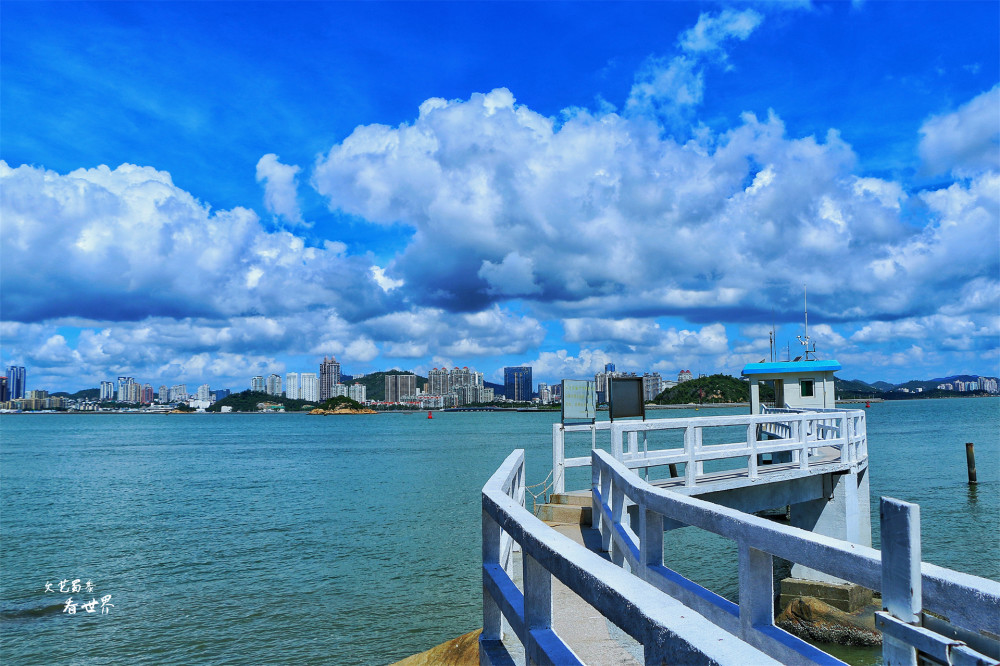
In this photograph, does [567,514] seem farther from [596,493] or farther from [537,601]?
[537,601]

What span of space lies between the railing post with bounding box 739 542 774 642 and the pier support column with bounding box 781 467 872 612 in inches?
464

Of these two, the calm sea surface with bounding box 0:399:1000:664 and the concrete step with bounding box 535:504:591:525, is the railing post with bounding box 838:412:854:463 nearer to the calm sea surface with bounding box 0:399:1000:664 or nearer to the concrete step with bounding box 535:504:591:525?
the calm sea surface with bounding box 0:399:1000:664

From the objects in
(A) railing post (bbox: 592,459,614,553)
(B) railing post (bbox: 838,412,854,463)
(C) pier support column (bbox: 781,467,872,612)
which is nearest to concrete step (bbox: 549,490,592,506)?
(A) railing post (bbox: 592,459,614,553)

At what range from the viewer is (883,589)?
218 centimetres

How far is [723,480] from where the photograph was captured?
12.1 metres

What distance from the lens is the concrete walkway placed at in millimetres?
4758

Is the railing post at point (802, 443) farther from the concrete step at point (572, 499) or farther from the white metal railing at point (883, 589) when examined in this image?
the white metal railing at point (883, 589)

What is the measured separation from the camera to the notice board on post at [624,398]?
13664mm

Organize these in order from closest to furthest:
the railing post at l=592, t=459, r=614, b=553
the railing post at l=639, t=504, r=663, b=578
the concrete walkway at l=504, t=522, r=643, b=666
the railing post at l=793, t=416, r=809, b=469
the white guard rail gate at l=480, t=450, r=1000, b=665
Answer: the white guard rail gate at l=480, t=450, r=1000, b=665
the railing post at l=639, t=504, r=663, b=578
the concrete walkway at l=504, t=522, r=643, b=666
the railing post at l=592, t=459, r=614, b=553
the railing post at l=793, t=416, r=809, b=469

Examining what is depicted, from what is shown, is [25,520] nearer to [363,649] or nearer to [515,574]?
[363,649]

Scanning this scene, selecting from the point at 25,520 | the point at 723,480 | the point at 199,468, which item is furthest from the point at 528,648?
the point at 199,468

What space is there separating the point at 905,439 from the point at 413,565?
199ft
